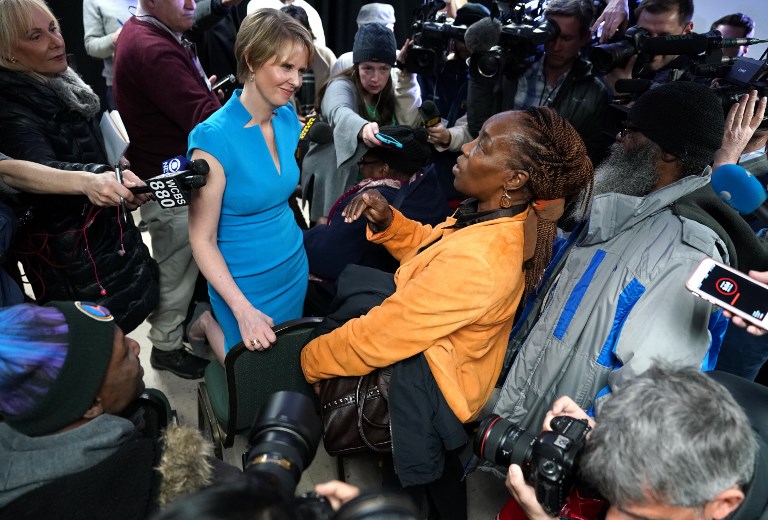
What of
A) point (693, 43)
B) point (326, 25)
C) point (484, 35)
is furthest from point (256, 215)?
point (326, 25)

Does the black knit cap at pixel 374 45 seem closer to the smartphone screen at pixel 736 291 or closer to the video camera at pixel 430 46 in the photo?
the video camera at pixel 430 46

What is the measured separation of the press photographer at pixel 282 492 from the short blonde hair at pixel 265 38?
1020 mm

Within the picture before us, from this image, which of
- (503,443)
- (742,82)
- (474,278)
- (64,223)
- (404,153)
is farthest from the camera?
(404,153)

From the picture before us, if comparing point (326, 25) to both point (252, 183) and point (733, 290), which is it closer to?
point (252, 183)

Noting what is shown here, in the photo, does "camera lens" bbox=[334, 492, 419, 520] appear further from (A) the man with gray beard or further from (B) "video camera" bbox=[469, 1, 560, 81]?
(B) "video camera" bbox=[469, 1, 560, 81]

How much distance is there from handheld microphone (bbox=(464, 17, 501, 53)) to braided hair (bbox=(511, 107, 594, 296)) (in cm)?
119

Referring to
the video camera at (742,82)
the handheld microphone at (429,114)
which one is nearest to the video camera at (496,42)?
the handheld microphone at (429,114)

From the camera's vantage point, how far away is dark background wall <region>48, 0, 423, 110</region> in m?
4.57

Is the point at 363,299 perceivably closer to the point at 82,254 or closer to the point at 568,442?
the point at 568,442

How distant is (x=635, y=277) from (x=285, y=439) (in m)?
0.90

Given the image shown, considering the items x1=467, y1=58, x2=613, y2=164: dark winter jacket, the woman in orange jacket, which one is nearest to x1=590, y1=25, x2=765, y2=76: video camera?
x1=467, y1=58, x2=613, y2=164: dark winter jacket

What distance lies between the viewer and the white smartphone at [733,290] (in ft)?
3.97

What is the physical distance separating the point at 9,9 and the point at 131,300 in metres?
1.01

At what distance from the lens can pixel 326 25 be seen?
221 inches
